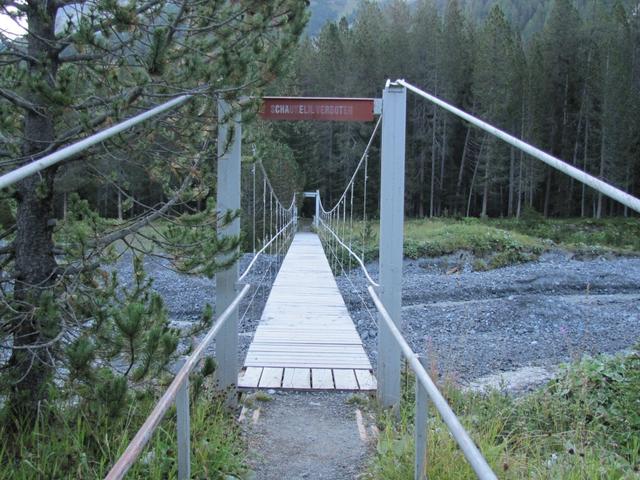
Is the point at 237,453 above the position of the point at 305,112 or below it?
below

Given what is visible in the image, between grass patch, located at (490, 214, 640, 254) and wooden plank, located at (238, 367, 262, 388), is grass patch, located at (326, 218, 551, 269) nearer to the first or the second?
grass patch, located at (490, 214, 640, 254)

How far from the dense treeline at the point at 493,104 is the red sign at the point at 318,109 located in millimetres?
26232

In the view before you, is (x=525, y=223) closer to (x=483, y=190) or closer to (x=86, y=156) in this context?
(x=483, y=190)

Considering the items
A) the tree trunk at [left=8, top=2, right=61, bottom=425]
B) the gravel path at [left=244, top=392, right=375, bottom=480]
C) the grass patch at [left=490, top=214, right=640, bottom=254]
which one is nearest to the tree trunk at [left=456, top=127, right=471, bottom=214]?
the grass patch at [left=490, top=214, right=640, bottom=254]

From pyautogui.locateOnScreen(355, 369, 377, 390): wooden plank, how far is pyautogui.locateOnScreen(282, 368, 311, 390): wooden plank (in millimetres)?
270

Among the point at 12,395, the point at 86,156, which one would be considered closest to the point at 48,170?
the point at 86,156

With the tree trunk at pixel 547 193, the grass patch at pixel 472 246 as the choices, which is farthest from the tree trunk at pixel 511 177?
the grass patch at pixel 472 246

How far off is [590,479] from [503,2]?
7338 centimetres

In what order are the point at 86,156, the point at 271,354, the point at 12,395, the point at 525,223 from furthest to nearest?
the point at 525,223
the point at 271,354
the point at 86,156
the point at 12,395

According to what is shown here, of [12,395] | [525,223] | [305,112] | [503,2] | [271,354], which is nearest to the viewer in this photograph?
[12,395]

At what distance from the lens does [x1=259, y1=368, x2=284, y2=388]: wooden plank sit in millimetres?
3225

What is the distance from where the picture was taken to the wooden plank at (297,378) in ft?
10.6

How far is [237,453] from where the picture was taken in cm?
230

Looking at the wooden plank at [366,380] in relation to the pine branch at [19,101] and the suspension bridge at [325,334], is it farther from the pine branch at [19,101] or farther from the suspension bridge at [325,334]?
the pine branch at [19,101]
